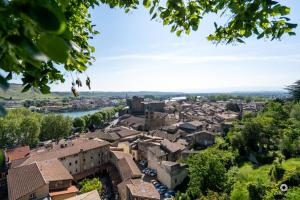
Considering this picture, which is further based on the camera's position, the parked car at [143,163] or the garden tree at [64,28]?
the parked car at [143,163]

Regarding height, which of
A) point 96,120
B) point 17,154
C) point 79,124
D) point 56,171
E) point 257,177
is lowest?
point 257,177

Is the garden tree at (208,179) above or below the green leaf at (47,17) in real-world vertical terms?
below

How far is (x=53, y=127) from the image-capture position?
2266 inches

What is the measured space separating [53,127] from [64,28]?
198 ft

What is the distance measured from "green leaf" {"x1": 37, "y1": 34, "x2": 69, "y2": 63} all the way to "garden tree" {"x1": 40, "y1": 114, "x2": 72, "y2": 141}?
59.8 meters

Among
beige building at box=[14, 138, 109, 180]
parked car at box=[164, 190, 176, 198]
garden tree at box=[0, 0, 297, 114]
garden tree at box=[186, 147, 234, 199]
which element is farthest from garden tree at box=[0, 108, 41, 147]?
garden tree at box=[0, 0, 297, 114]

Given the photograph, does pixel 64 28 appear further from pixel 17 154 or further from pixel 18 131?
pixel 18 131

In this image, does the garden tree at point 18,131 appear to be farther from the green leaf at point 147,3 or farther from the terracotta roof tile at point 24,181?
the green leaf at point 147,3

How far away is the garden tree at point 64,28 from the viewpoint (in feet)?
3.24

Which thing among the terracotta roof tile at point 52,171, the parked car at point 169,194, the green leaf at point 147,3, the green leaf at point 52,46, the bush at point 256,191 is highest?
the green leaf at point 147,3

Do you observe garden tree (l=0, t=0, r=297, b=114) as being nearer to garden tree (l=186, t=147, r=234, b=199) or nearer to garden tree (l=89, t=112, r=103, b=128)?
garden tree (l=186, t=147, r=234, b=199)

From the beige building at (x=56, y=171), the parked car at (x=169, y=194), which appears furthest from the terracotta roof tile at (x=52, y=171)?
the parked car at (x=169, y=194)


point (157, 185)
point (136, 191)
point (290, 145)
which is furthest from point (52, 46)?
point (290, 145)

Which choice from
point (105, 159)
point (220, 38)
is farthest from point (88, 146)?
point (220, 38)
